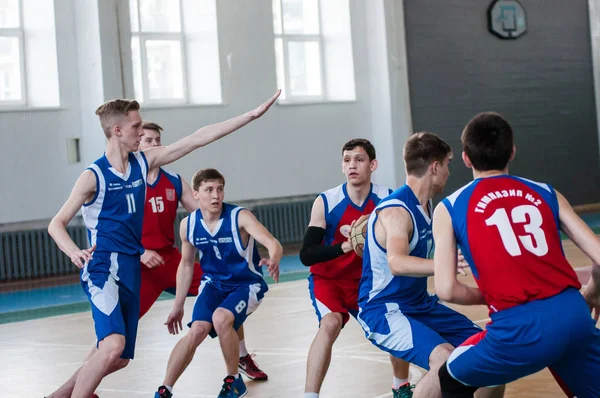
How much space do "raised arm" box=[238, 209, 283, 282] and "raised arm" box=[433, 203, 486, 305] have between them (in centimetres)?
189

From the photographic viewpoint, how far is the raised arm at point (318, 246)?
4.77 meters

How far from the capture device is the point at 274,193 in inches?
617

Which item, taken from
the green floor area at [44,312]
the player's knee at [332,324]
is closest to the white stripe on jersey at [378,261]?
the player's knee at [332,324]

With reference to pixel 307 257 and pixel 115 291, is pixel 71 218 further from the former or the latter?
pixel 307 257

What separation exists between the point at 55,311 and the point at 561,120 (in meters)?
12.3

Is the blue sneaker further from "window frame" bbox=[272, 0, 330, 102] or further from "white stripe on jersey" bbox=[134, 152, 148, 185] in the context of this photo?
"window frame" bbox=[272, 0, 330, 102]

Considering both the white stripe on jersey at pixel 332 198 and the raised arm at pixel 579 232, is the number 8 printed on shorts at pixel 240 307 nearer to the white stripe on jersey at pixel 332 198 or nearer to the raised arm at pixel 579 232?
the white stripe on jersey at pixel 332 198

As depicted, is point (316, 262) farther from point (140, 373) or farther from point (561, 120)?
point (561, 120)

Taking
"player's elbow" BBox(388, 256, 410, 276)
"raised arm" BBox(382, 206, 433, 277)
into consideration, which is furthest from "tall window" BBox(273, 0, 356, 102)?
"player's elbow" BBox(388, 256, 410, 276)

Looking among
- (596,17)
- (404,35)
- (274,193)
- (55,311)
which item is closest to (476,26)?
(404,35)

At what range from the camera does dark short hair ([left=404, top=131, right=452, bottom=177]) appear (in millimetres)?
4094

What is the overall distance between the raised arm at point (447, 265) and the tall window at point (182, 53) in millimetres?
11734

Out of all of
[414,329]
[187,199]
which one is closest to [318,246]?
[414,329]

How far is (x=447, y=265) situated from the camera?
3207mm
